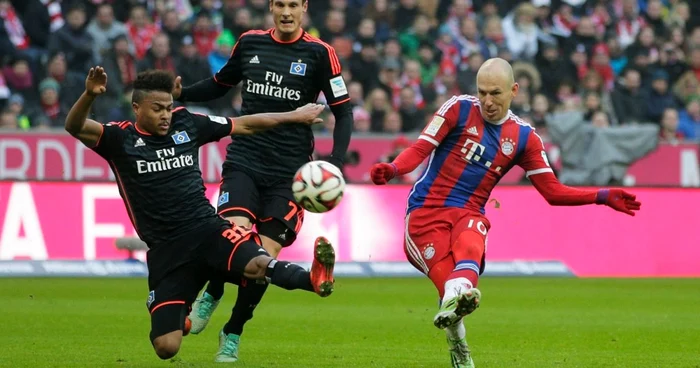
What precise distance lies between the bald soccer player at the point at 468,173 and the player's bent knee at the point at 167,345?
66.9 inches

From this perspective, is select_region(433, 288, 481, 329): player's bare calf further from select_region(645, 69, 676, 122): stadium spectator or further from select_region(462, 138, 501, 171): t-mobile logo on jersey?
select_region(645, 69, 676, 122): stadium spectator

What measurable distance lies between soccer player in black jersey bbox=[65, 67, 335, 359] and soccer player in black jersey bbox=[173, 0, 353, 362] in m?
0.76

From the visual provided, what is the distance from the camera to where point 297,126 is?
30.1 ft

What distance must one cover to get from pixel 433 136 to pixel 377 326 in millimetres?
3189

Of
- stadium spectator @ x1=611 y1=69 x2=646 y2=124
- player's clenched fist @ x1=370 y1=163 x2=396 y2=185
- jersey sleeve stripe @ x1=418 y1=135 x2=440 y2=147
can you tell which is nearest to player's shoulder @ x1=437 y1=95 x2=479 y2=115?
jersey sleeve stripe @ x1=418 y1=135 x2=440 y2=147

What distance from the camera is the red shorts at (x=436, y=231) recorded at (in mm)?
8172

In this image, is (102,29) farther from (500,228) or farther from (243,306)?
(243,306)

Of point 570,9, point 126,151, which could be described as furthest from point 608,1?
point 126,151

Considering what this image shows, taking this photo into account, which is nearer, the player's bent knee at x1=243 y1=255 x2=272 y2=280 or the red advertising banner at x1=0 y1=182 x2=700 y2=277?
the player's bent knee at x1=243 y1=255 x2=272 y2=280

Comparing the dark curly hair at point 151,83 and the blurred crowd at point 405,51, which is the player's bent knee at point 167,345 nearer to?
the dark curly hair at point 151,83

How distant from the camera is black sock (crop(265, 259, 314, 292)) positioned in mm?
7367

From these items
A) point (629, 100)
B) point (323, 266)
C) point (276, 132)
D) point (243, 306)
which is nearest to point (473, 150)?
point (276, 132)

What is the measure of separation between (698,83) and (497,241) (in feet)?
25.5

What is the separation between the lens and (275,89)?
9.11 meters
